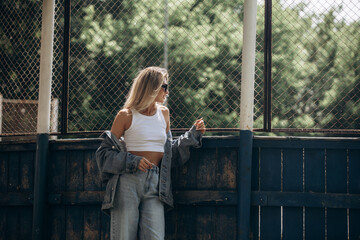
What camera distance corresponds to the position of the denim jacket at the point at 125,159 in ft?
10.5

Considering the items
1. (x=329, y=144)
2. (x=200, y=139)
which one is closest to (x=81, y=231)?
(x=200, y=139)

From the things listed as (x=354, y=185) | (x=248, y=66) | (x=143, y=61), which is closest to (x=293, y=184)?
(x=354, y=185)

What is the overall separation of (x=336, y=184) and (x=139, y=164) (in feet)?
5.90

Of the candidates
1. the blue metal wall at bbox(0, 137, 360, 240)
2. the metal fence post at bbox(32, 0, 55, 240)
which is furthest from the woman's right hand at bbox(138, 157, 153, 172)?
the metal fence post at bbox(32, 0, 55, 240)

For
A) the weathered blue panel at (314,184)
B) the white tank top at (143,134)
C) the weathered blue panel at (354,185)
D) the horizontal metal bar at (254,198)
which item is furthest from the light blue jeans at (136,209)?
the weathered blue panel at (354,185)

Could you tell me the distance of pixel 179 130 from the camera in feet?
12.9

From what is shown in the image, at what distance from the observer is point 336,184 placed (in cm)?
366

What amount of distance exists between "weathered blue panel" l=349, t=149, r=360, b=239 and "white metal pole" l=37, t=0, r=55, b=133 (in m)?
2.94

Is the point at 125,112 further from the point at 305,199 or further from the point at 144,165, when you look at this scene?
the point at 305,199

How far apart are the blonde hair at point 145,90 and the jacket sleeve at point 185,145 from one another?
522 millimetres

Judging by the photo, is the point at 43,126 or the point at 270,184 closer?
the point at 270,184

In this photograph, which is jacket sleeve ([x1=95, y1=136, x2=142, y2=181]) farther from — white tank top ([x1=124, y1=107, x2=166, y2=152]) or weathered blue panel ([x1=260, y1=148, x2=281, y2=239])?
weathered blue panel ([x1=260, y1=148, x2=281, y2=239])

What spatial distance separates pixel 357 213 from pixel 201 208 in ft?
4.53

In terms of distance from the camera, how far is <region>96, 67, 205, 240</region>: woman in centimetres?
318
